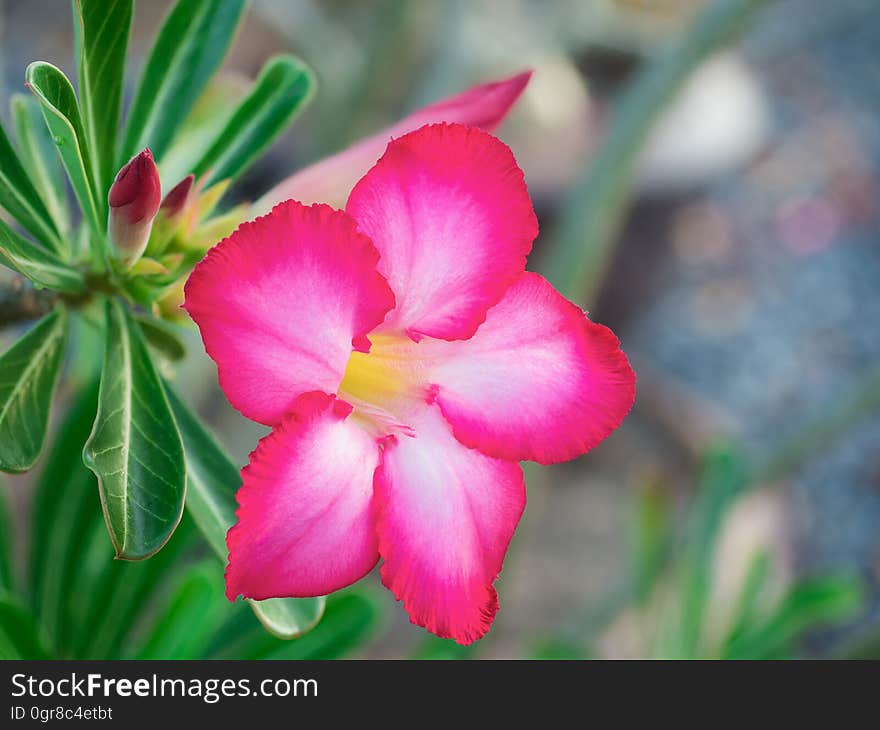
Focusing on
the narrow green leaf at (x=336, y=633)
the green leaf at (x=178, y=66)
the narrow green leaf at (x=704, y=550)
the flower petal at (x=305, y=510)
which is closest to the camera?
the flower petal at (x=305, y=510)

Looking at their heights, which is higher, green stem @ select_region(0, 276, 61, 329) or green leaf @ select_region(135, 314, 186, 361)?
green stem @ select_region(0, 276, 61, 329)

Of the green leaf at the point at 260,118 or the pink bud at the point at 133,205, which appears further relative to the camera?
the green leaf at the point at 260,118

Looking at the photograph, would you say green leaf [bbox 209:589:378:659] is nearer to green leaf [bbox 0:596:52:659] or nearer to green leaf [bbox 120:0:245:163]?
green leaf [bbox 0:596:52:659]

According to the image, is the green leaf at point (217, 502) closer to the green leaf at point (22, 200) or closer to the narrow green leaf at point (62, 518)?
the green leaf at point (22, 200)

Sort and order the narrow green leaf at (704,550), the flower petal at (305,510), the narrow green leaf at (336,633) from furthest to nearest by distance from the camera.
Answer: the narrow green leaf at (704,550)
the narrow green leaf at (336,633)
the flower petal at (305,510)

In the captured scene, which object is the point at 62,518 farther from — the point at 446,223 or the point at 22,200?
the point at 446,223

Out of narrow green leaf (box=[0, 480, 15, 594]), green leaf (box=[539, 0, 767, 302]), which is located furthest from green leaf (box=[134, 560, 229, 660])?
green leaf (box=[539, 0, 767, 302])

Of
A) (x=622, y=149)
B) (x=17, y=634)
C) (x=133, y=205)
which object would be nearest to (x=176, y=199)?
(x=133, y=205)

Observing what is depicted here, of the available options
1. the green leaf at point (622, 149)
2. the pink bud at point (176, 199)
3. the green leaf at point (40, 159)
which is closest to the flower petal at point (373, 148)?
the pink bud at point (176, 199)
